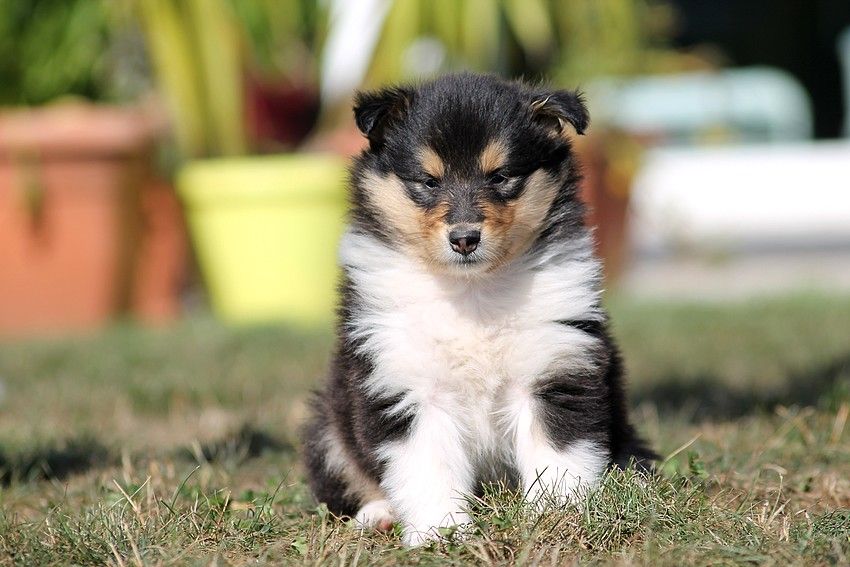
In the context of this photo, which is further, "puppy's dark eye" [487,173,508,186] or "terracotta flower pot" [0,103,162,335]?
"terracotta flower pot" [0,103,162,335]

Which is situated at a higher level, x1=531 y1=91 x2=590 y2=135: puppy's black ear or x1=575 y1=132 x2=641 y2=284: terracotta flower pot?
x1=531 y1=91 x2=590 y2=135: puppy's black ear

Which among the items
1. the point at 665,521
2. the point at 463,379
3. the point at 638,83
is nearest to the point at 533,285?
the point at 463,379

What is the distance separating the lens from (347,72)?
35.7ft

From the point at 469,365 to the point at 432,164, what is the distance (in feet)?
1.90

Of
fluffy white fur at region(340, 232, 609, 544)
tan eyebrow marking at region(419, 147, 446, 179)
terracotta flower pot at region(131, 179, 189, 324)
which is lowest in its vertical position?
terracotta flower pot at region(131, 179, 189, 324)

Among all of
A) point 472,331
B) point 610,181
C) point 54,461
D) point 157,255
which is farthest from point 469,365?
point 610,181

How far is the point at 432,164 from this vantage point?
10.9ft

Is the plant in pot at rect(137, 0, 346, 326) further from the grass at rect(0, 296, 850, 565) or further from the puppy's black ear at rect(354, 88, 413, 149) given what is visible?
the puppy's black ear at rect(354, 88, 413, 149)

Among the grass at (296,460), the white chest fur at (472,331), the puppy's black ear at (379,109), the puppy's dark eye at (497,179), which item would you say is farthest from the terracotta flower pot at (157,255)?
the puppy's dark eye at (497,179)

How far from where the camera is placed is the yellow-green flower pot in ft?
26.6

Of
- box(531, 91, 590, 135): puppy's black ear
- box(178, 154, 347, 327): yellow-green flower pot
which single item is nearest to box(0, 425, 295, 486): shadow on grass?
box(531, 91, 590, 135): puppy's black ear

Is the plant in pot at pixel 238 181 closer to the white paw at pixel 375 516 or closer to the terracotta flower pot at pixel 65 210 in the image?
the terracotta flower pot at pixel 65 210

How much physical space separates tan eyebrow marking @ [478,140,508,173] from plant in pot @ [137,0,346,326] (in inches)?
181

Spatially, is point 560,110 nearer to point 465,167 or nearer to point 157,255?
point 465,167
